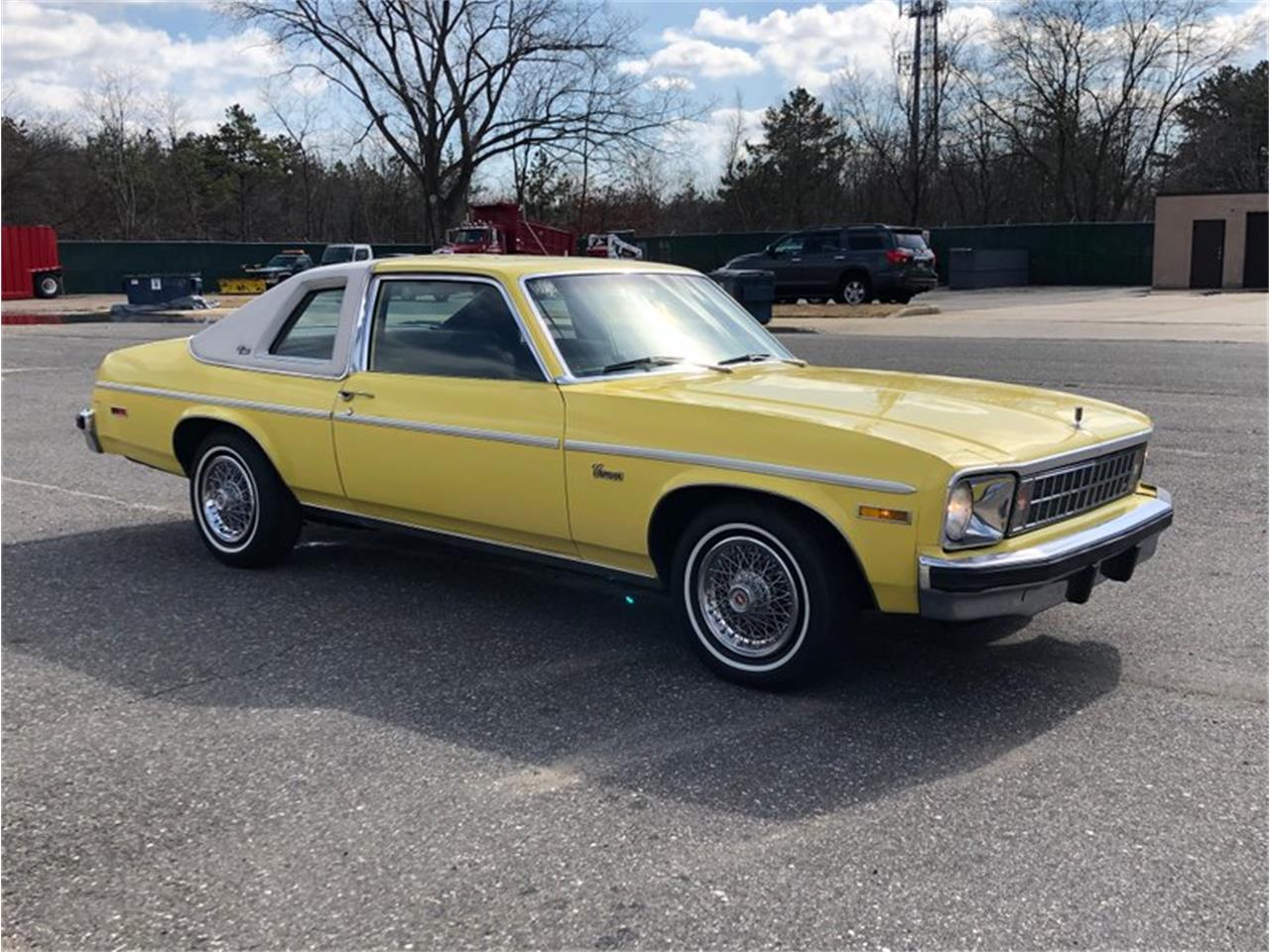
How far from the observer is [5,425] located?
1127 cm

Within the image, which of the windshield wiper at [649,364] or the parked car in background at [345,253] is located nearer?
the windshield wiper at [649,364]

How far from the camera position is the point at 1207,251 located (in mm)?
37344

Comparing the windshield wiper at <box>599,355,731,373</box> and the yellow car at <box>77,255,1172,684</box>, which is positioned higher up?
the windshield wiper at <box>599,355,731,373</box>

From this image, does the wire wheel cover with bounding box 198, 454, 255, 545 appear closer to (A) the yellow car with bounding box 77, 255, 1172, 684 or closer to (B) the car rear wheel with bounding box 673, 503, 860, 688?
(A) the yellow car with bounding box 77, 255, 1172, 684

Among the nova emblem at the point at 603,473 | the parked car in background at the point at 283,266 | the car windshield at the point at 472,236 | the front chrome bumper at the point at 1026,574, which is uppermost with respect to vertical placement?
the car windshield at the point at 472,236

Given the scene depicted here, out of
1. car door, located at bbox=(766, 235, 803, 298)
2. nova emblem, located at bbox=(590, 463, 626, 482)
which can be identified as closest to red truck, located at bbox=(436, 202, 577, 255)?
car door, located at bbox=(766, 235, 803, 298)

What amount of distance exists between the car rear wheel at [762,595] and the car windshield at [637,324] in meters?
0.98

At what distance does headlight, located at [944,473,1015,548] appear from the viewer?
3.85m

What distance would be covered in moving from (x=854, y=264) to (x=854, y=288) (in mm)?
632

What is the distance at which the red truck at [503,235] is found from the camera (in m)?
37.6

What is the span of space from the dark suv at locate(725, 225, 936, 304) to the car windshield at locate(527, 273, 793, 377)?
24697 mm

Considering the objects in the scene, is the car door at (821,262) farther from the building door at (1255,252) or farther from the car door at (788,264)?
the building door at (1255,252)

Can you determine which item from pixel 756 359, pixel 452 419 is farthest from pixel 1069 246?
pixel 452 419

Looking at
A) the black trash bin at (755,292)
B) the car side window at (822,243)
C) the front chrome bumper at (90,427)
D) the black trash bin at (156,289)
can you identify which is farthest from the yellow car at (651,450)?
the black trash bin at (156,289)
